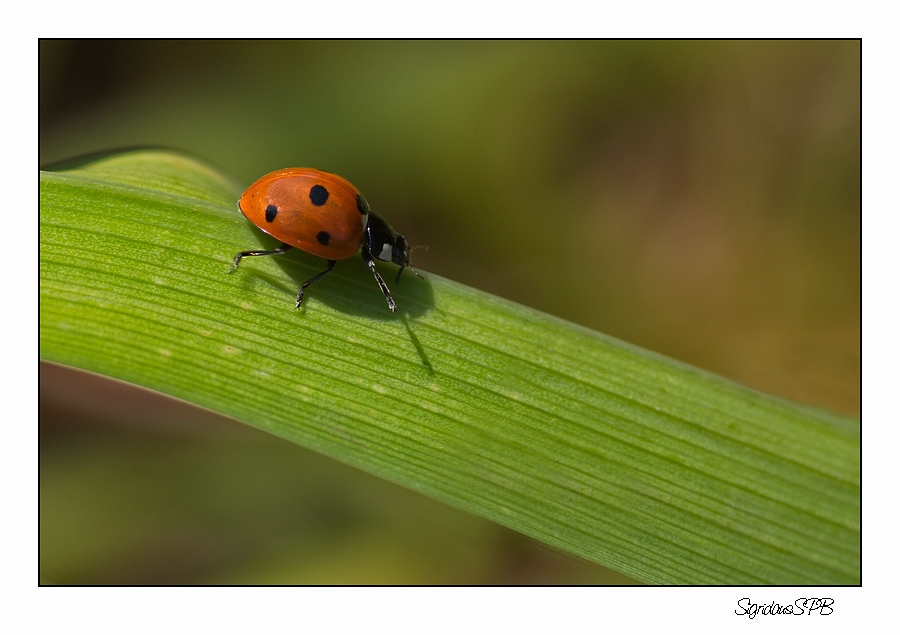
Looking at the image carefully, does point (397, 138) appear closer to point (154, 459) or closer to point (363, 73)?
point (363, 73)

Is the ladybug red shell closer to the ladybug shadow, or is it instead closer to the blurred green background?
the ladybug shadow

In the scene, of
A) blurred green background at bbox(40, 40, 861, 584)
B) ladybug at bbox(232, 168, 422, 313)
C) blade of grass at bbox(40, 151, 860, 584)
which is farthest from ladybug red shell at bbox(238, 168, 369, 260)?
blurred green background at bbox(40, 40, 861, 584)

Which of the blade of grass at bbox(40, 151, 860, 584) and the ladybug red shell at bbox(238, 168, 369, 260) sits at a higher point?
the ladybug red shell at bbox(238, 168, 369, 260)

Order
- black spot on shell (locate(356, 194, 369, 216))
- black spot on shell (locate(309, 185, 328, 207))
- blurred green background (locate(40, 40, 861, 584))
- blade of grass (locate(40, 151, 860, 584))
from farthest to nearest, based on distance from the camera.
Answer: blurred green background (locate(40, 40, 861, 584))
black spot on shell (locate(356, 194, 369, 216))
black spot on shell (locate(309, 185, 328, 207))
blade of grass (locate(40, 151, 860, 584))

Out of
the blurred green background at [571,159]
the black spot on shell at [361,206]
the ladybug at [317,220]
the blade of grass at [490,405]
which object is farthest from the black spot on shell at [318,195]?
the blurred green background at [571,159]
